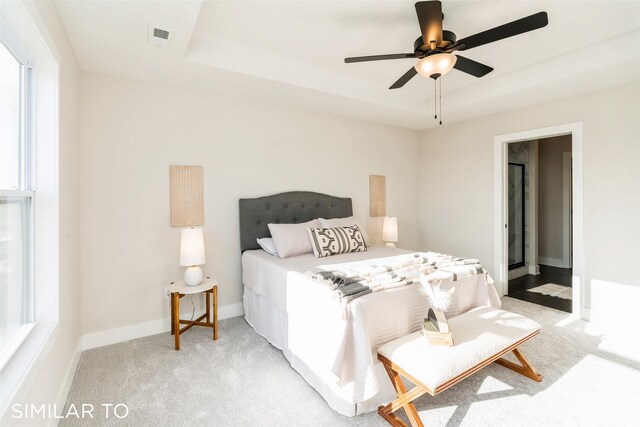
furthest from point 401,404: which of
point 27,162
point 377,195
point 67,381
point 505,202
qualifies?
point 505,202

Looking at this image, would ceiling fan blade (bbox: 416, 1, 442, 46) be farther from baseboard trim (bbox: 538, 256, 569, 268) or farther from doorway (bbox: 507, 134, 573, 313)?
baseboard trim (bbox: 538, 256, 569, 268)

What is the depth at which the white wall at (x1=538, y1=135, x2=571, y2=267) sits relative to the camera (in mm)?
5379

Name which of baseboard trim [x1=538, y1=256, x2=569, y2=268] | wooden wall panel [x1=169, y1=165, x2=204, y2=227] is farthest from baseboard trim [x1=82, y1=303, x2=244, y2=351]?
baseboard trim [x1=538, y1=256, x2=569, y2=268]

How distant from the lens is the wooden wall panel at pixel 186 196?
117 inches

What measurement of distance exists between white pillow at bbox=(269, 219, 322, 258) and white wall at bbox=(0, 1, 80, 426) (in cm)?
163

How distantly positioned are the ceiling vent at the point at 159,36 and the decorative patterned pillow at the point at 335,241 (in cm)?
202

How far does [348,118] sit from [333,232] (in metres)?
1.80

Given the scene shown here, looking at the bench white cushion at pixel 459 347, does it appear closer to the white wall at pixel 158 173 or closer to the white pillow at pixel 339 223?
the white pillow at pixel 339 223

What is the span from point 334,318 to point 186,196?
6.72 feet

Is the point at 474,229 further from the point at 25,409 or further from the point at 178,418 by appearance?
the point at 25,409

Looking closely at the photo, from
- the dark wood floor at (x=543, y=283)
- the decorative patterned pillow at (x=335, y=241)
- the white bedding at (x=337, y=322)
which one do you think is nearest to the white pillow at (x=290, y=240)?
the decorative patterned pillow at (x=335, y=241)

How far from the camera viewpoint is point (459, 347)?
1.71m

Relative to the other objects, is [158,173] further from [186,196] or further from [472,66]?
[472,66]

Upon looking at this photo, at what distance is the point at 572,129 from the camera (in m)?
3.29
